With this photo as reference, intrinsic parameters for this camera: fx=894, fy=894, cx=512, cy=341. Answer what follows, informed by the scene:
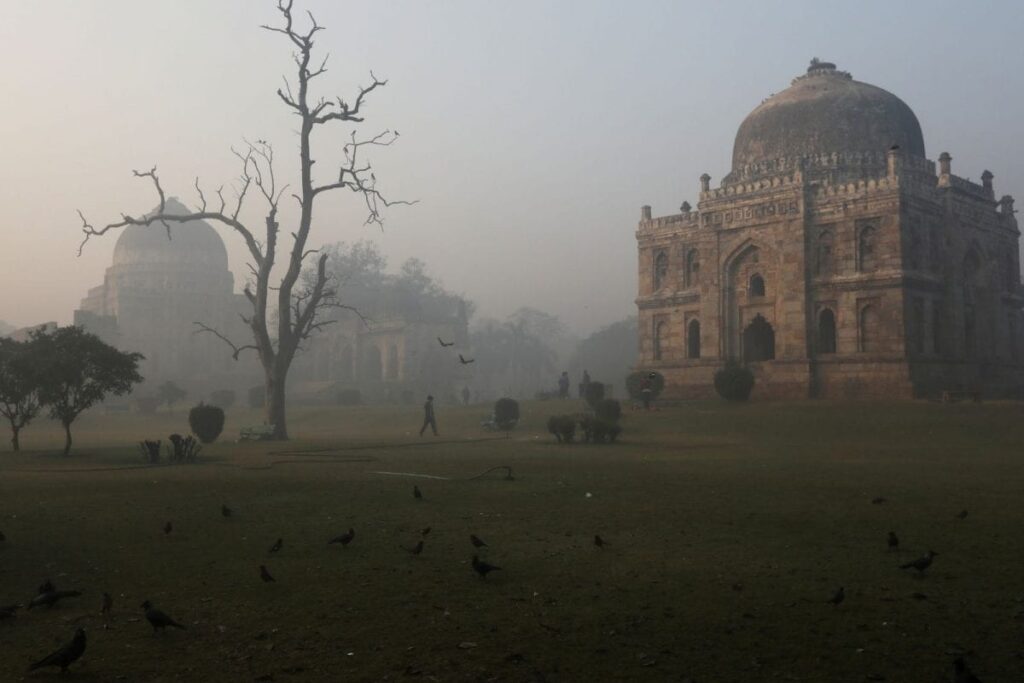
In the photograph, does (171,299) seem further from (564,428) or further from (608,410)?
(564,428)

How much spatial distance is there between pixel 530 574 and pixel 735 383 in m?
25.6

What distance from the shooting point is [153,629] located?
6.26 meters

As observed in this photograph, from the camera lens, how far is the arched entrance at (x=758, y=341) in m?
36.2

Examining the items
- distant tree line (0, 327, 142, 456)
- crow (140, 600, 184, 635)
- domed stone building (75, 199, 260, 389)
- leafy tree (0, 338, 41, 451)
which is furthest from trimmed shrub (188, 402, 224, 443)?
domed stone building (75, 199, 260, 389)

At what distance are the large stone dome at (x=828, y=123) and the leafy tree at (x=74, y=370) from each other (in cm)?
2683

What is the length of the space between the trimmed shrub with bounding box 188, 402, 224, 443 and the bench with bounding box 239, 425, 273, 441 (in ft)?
5.49

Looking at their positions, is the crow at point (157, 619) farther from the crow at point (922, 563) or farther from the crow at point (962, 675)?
the crow at point (922, 563)

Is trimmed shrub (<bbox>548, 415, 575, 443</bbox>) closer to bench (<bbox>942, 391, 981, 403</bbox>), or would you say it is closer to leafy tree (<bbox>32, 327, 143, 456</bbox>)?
leafy tree (<bbox>32, 327, 143, 456</bbox>)

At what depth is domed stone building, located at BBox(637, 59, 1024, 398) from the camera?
32250 mm

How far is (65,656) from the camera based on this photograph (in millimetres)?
5383

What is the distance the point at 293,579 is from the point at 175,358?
2551 inches

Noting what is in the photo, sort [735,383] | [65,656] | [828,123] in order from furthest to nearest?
[828,123] → [735,383] → [65,656]

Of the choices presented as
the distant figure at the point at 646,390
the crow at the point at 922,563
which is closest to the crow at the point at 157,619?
the crow at the point at 922,563

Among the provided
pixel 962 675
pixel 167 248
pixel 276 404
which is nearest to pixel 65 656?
pixel 962 675
